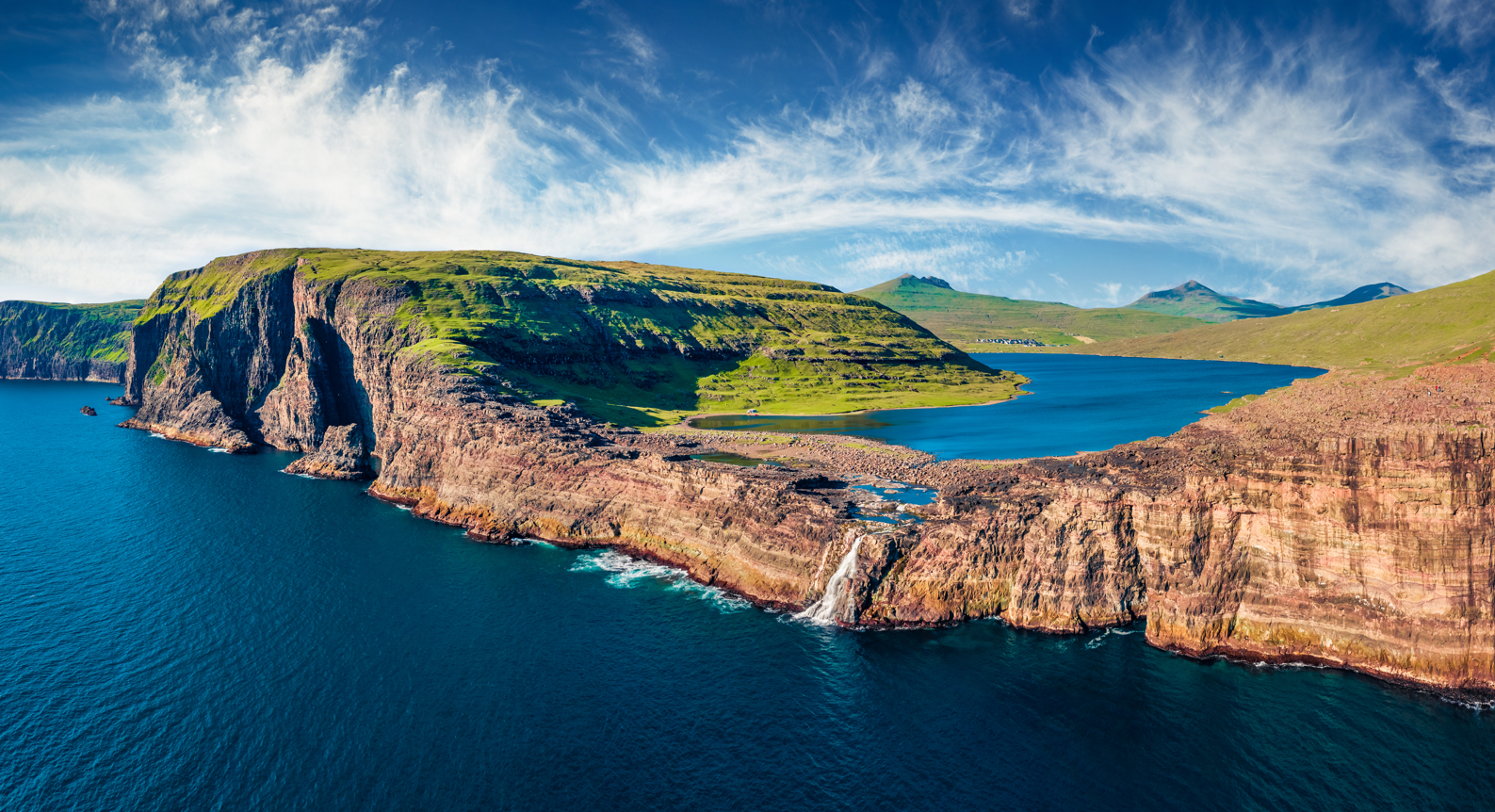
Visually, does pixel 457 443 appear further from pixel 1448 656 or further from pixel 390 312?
pixel 1448 656

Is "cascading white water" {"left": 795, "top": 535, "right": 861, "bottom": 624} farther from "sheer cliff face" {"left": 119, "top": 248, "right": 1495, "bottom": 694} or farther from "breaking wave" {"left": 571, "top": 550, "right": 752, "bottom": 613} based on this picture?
"breaking wave" {"left": 571, "top": 550, "right": 752, "bottom": 613}

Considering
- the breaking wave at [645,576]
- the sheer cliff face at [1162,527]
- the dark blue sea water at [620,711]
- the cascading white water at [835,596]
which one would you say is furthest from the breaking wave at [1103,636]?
the breaking wave at [645,576]

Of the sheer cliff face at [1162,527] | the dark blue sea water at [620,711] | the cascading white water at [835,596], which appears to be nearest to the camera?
the dark blue sea water at [620,711]

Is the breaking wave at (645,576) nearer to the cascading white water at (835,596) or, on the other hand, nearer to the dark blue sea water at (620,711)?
the dark blue sea water at (620,711)

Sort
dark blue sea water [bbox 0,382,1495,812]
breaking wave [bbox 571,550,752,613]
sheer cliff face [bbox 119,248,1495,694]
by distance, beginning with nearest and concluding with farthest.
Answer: dark blue sea water [bbox 0,382,1495,812] < sheer cliff face [bbox 119,248,1495,694] < breaking wave [bbox 571,550,752,613]

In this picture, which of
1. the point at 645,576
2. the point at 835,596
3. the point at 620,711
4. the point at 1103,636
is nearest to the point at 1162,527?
the point at 1103,636

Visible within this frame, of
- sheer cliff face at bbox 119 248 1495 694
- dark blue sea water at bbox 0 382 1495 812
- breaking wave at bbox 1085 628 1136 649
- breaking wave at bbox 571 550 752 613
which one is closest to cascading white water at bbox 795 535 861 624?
sheer cliff face at bbox 119 248 1495 694

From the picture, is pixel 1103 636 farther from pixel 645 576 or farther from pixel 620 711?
pixel 645 576
